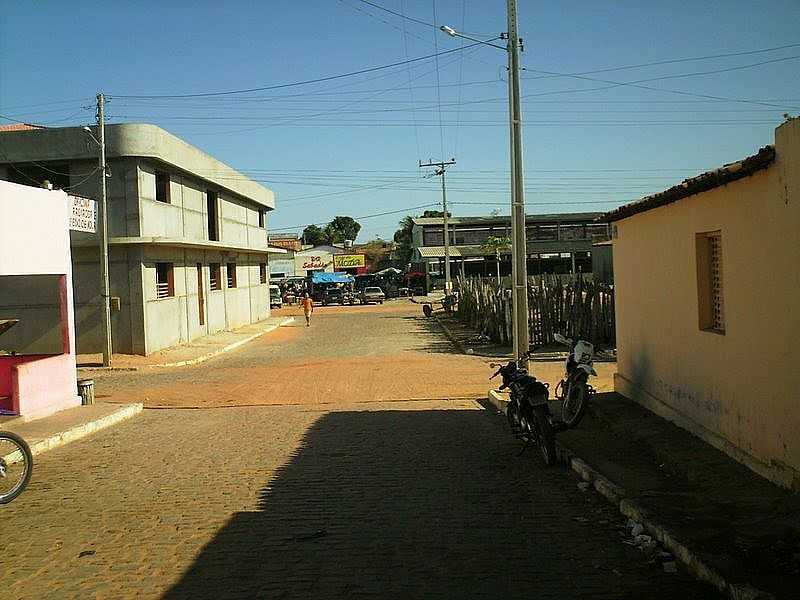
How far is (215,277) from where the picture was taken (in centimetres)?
3562

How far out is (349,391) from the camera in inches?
706

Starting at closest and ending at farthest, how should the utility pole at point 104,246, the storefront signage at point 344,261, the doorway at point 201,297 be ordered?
the utility pole at point 104,246
the doorway at point 201,297
the storefront signage at point 344,261

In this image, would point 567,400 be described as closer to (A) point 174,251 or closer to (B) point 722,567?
(B) point 722,567

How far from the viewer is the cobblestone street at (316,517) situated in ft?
18.3

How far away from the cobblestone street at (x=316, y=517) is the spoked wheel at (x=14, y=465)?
19cm

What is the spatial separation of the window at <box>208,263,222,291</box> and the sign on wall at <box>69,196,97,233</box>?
1466cm

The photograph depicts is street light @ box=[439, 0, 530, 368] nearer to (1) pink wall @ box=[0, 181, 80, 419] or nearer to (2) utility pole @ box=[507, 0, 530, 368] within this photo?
(2) utility pole @ box=[507, 0, 530, 368]

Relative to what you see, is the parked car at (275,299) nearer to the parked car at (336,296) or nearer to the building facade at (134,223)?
the parked car at (336,296)

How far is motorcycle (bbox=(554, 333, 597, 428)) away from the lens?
1080cm

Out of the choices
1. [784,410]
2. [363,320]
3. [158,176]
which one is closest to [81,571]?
[784,410]

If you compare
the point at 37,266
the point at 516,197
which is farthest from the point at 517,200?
the point at 37,266

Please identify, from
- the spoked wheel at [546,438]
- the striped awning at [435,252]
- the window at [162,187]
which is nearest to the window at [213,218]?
the window at [162,187]

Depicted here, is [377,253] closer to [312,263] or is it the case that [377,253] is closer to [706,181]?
[312,263]

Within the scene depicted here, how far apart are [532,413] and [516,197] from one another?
743cm
